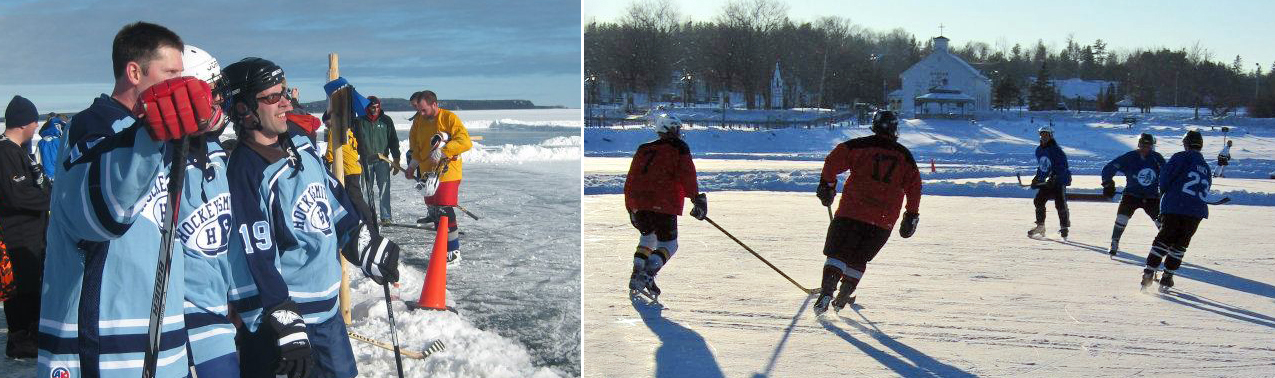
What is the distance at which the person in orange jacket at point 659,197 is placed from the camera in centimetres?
657

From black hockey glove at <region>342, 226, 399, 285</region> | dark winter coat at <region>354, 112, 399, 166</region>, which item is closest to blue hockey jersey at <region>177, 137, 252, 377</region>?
black hockey glove at <region>342, 226, 399, 285</region>

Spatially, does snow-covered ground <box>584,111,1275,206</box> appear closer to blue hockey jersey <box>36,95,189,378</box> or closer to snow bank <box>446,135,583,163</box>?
snow bank <box>446,135,583,163</box>

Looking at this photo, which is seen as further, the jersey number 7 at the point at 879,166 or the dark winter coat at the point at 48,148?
the dark winter coat at the point at 48,148

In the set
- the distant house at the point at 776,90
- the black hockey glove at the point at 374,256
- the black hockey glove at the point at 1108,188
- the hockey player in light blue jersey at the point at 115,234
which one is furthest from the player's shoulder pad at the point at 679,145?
the distant house at the point at 776,90

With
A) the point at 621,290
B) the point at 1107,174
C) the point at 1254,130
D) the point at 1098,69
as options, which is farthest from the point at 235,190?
the point at 1098,69

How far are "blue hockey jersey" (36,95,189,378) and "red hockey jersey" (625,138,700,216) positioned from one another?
14.3 ft

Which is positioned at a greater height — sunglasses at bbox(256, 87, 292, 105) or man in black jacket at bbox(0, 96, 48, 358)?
sunglasses at bbox(256, 87, 292, 105)

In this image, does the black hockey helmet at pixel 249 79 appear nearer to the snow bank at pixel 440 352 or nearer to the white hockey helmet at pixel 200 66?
the white hockey helmet at pixel 200 66

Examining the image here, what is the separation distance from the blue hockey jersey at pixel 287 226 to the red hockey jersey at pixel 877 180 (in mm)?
3726

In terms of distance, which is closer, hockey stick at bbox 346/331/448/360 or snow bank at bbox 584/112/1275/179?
hockey stick at bbox 346/331/448/360

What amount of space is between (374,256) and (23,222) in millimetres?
2956

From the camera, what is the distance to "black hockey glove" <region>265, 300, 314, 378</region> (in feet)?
8.74

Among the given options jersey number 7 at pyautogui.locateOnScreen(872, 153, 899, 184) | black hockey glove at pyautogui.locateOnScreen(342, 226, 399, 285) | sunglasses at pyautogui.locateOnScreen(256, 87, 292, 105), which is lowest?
black hockey glove at pyautogui.locateOnScreen(342, 226, 399, 285)

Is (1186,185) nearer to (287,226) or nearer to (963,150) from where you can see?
(287,226)
